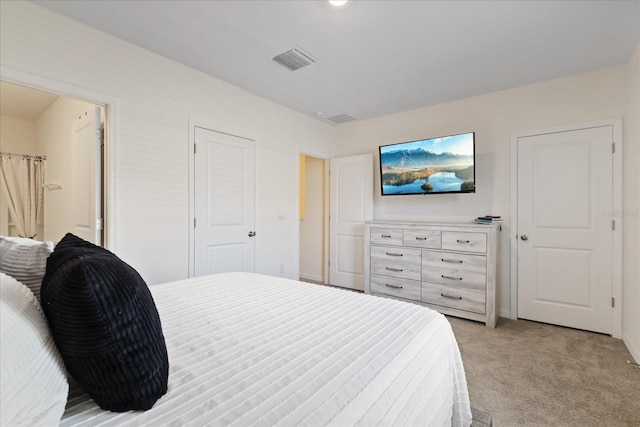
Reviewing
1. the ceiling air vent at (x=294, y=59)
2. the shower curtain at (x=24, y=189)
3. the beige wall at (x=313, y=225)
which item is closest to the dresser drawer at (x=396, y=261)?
the beige wall at (x=313, y=225)

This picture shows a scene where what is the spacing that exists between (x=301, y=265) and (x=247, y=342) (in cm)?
423

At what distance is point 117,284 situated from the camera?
709mm

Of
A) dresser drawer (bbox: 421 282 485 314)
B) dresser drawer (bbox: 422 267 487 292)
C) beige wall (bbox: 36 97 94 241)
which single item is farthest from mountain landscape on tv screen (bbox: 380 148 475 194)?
beige wall (bbox: 36 97 94 241)

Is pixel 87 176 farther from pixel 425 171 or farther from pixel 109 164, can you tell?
pixel 425 171

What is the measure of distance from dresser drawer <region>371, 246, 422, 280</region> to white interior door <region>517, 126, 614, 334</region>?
44.9 inches

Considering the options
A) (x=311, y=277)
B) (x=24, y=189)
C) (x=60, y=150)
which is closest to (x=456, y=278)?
(x=311, y=277)

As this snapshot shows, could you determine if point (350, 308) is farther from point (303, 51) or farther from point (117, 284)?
point (303, 51)

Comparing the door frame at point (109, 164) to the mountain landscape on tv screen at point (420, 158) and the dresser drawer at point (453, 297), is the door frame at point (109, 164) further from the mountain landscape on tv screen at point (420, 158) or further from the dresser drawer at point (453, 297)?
the dresser drawer at point (453, 297)

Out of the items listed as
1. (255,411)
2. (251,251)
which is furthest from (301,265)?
(255,411)

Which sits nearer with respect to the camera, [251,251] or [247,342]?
[247,342]

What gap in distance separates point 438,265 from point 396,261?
514mm

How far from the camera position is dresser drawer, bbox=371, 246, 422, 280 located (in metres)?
3.54

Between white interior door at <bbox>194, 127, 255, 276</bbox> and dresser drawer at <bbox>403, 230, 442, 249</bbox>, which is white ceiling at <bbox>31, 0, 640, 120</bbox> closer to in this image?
white interior door at <bbox>194, 127, 255, 276</bbox>

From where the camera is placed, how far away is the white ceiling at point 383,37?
6.72 feet
